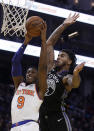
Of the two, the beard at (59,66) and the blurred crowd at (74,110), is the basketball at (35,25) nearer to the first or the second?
the beard at (59,66)

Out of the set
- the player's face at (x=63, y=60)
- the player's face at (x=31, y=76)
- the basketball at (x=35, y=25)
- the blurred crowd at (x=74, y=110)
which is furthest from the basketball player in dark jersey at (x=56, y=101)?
the blurred crowd at (x=74, y=110)

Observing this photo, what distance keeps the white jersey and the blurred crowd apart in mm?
5111

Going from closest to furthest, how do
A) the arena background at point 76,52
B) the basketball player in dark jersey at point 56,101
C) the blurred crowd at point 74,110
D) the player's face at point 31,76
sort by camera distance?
the player's face at point 31,76, the basketball player in dark jersey at point 56,101, the blurred crowd at point 74,110, the arena background at point 76,52

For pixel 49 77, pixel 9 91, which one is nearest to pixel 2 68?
pixel 9 91

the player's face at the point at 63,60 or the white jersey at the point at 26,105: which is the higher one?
the player's face at the point at 63,60

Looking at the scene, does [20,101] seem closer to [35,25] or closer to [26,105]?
[26,105]

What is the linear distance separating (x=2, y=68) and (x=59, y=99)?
9069 millimetres

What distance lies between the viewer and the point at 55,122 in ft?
12.3

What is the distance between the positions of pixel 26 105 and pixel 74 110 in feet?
25.8

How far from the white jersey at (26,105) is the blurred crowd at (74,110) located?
5111 millimetres

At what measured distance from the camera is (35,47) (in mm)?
9133

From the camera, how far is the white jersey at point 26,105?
3178 millimetres

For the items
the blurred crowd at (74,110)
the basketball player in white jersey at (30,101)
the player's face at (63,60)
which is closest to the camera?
the basketball player in white jersey at (30,101)

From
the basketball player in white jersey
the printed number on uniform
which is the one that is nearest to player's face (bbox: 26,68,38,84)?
the basketball player in white jersey
